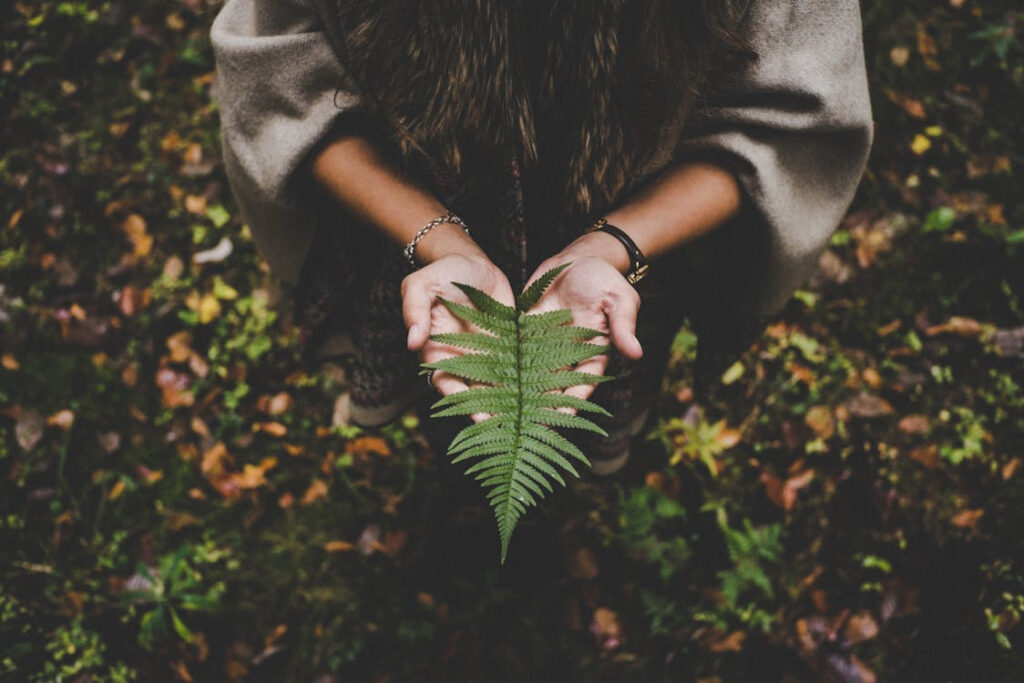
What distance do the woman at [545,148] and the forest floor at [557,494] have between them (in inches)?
48.9

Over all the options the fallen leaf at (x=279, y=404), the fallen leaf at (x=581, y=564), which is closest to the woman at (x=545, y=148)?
the fallen leaf at (x=581, y=564)

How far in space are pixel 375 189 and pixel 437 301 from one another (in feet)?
1.31

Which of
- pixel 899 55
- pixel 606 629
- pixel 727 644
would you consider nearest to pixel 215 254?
pixel 606 629

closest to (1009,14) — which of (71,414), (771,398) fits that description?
(771,398)

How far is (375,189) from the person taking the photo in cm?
158

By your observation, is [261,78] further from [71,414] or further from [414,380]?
[71,414]

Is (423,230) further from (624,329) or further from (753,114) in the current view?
(753,114)

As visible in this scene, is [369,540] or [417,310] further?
[369,540]

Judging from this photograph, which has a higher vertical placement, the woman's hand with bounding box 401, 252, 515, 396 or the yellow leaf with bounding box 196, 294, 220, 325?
the woman's hand with bounding box 401, 252, 515, 396

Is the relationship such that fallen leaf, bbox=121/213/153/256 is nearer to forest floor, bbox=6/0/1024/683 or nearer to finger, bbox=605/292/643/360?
forest floor, bbox=6/0/1024/683

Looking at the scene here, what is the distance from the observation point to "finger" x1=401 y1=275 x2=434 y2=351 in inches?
50.0

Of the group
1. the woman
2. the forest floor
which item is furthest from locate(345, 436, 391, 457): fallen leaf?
the woman

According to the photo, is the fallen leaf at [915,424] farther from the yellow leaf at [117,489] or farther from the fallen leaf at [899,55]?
the yellow leaf at [117,489]

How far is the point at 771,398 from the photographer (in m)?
2.92
